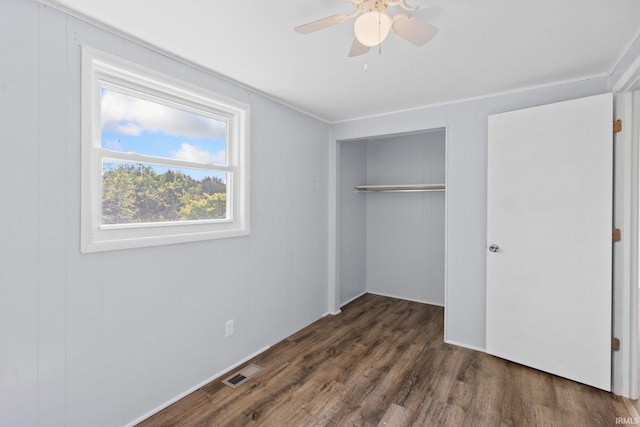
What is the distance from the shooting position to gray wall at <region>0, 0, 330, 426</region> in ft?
4.83

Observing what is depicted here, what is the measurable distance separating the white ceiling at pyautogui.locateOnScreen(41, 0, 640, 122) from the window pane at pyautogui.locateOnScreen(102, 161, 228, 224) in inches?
31.4

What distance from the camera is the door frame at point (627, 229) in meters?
2.14

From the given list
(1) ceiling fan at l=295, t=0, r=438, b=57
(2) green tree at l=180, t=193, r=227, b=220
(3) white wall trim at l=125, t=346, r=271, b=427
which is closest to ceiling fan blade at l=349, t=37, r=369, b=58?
(1) ceiling fan at l=295, t=0, r=438, b=57

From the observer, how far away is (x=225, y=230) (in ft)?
8.30

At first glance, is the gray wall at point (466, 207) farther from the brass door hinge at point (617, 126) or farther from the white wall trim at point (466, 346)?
the brass door hinge at point (617, 126)

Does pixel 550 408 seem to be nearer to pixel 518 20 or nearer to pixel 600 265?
pixel 600 265

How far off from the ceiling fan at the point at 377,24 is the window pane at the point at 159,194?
4.53 ft

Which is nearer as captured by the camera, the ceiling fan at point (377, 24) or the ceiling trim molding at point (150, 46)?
the ceiling fan at point (377, 24)

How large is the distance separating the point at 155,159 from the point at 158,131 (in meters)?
0.22

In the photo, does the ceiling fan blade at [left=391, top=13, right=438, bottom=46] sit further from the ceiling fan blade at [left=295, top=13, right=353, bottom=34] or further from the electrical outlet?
the electrical outlet

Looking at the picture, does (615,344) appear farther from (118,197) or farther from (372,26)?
(118,197)

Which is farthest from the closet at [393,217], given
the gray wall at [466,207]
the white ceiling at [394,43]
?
the white ceiling at [394,43]

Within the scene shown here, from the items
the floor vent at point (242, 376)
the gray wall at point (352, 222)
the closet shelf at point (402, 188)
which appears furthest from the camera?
the gray wall at point (352, 222)

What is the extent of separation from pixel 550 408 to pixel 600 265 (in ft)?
3.50
